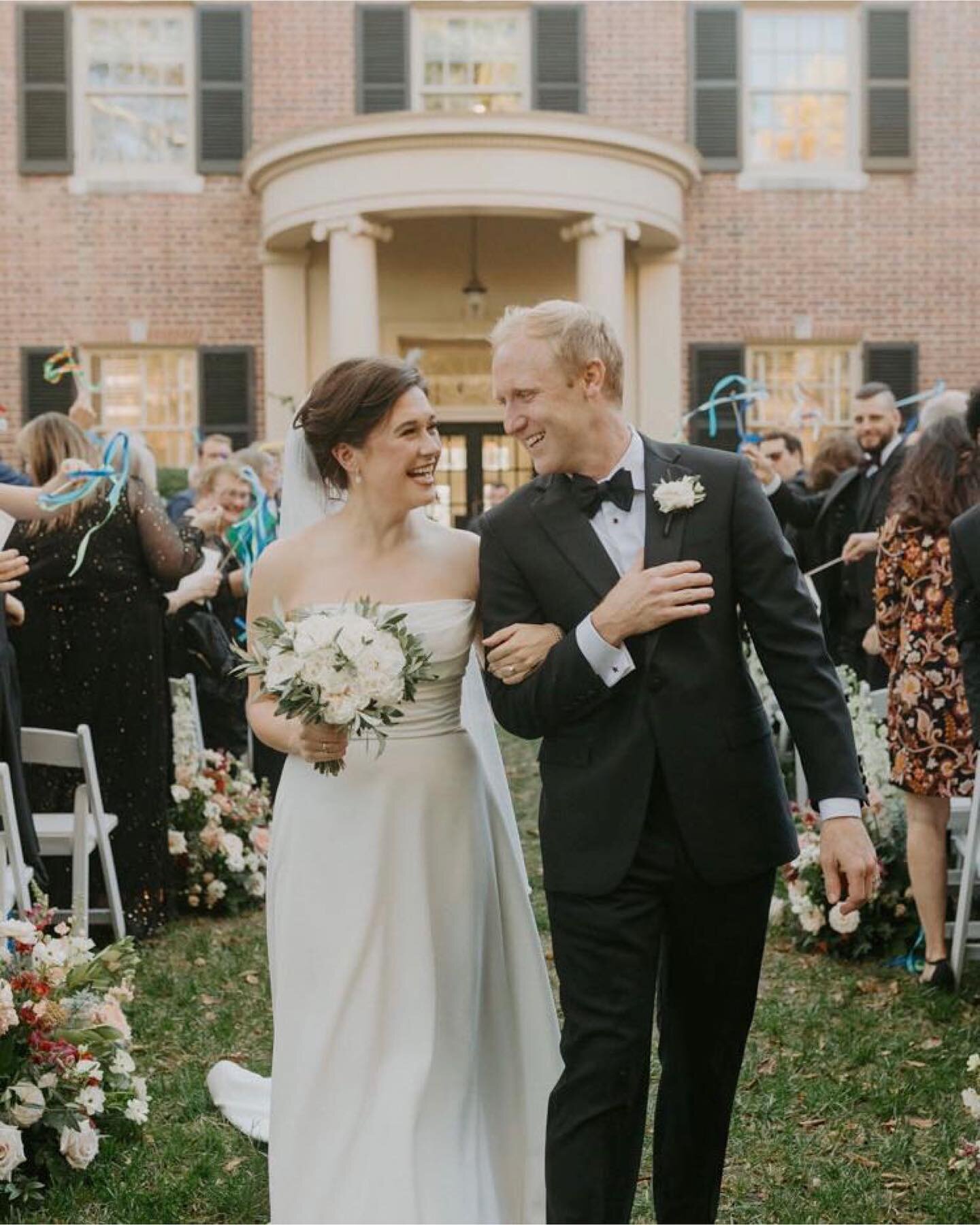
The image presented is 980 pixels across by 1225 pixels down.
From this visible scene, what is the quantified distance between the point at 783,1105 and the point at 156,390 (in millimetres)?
15134

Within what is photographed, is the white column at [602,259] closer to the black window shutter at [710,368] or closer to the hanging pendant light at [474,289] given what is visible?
the hanging pendant light at [474,289]

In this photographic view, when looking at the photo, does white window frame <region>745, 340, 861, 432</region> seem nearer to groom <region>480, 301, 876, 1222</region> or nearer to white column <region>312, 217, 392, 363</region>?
white column <region>312, 217, 392, 363</region>

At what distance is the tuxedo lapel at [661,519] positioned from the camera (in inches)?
128

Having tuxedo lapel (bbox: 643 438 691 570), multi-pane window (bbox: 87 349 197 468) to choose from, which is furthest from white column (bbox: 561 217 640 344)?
tuxedo lapel (bbox: 643 438 691 570)

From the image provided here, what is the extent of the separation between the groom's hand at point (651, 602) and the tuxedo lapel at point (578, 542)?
0.41ft

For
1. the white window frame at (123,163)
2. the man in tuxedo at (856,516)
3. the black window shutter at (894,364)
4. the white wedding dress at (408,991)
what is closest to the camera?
the white wedding dress at (408,991)

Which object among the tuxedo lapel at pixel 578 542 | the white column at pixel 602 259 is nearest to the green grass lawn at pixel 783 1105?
the tuxedo lapel at pixel 578 542

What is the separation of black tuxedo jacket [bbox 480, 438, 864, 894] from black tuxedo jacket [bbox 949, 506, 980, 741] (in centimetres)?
138

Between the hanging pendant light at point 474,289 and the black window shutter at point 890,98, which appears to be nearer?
the hanging pendant light at point 474,289

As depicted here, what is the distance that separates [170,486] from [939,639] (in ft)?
39.3

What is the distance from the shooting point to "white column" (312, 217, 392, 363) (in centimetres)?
1641

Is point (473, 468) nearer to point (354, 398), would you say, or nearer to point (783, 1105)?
point (783, 1105)

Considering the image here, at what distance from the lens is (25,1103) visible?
410 cm

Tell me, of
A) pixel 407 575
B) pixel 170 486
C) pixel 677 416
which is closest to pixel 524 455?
pixel 677 416
